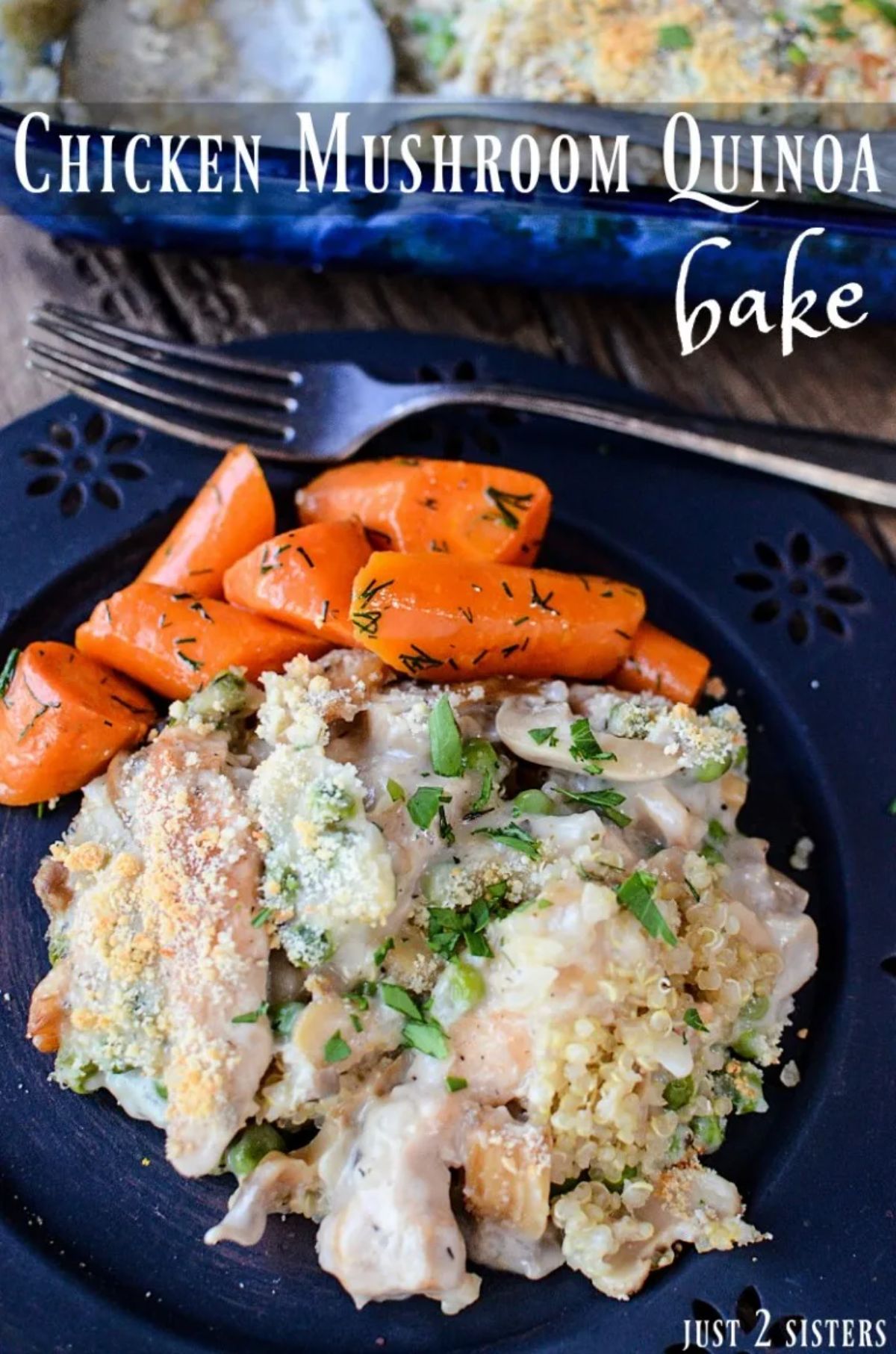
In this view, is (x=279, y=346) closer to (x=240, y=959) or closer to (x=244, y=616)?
(x=244, y=616)

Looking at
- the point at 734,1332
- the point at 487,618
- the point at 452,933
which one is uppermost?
the point at 487,618

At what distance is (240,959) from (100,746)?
0.59 meters

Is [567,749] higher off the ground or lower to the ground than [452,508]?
lower

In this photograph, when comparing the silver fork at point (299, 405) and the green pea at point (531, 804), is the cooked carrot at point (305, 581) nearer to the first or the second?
the silver fork at point (299, 405)

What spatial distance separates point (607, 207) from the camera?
9.16 ft

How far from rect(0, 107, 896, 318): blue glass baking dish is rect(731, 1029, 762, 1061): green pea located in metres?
1.68

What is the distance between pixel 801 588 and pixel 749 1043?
1.07 m

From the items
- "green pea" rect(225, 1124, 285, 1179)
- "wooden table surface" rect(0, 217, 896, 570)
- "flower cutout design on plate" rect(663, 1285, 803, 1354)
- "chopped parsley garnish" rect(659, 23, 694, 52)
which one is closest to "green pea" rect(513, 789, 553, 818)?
"green pea" rect(225, 1124, 285, 1179)

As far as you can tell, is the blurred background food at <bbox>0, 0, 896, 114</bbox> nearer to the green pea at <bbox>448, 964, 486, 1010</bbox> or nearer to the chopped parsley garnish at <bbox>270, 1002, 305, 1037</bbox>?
the green pea at <bbox>448, 964, 486, 1010</bbox>

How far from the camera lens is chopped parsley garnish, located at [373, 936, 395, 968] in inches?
90.9

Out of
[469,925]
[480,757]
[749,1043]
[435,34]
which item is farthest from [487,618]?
[435,34]

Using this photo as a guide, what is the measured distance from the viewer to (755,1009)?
2500 millimetres

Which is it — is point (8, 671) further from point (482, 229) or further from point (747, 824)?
point (747, 824)

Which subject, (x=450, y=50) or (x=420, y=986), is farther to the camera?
(x=450, y=50)
